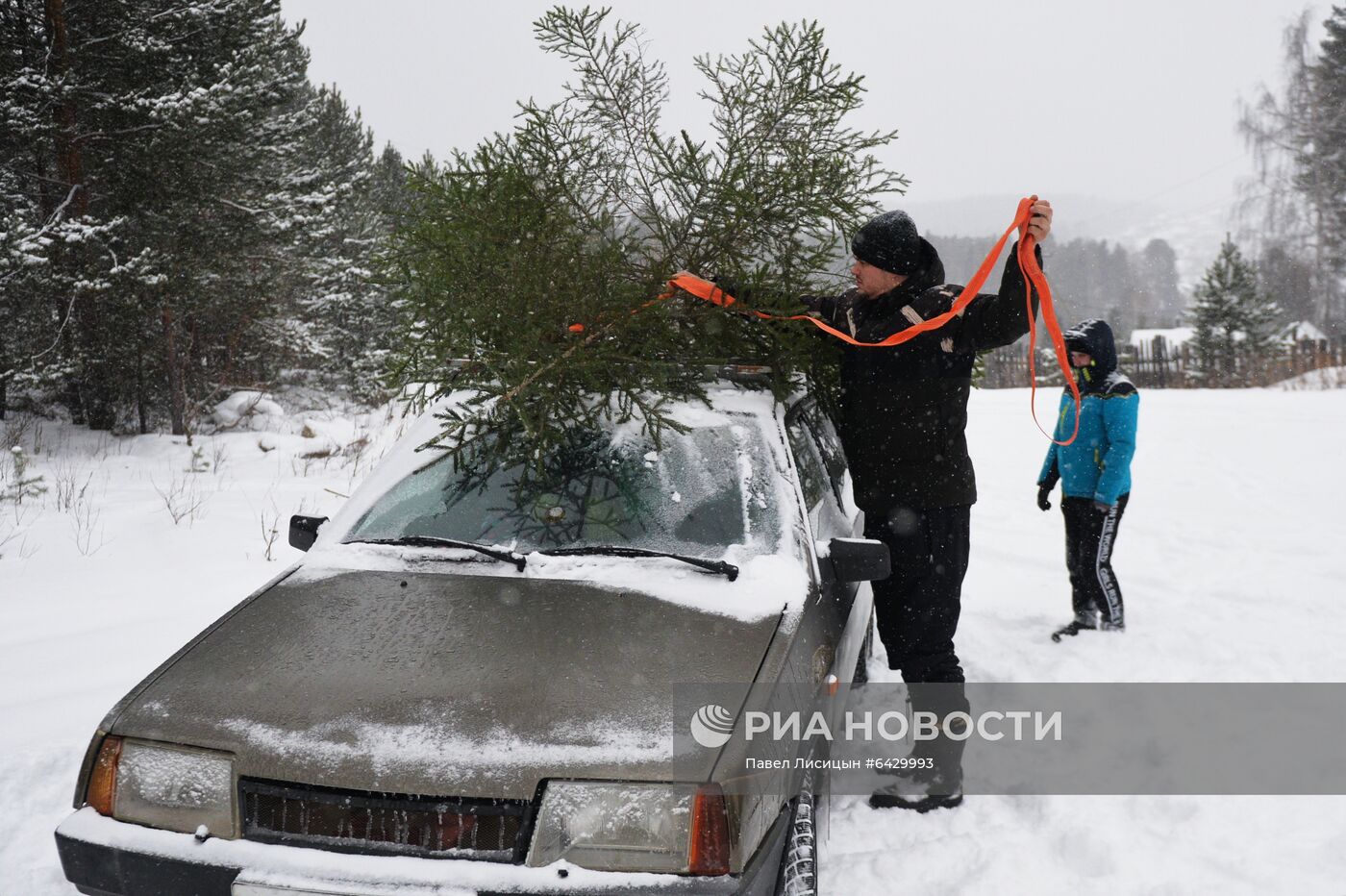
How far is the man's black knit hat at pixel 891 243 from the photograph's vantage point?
120 inches

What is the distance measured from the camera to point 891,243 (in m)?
3.06

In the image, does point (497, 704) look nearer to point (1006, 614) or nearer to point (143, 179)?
point (1006, 614)

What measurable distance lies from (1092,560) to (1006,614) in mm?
741

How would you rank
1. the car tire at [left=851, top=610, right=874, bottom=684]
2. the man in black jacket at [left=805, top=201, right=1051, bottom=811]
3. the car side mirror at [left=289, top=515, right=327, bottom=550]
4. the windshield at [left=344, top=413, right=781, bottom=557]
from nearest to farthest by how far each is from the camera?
the windshield at [left=344, top=413, right=781, bottom=557] → the car side mirror at [left=289, top=515, right=327, bottom=550] → the man in black jacket at [left=805, top=201, right=1051, bottom=811] → the car tire at [left=851, top=610, right=874, bottom=684]

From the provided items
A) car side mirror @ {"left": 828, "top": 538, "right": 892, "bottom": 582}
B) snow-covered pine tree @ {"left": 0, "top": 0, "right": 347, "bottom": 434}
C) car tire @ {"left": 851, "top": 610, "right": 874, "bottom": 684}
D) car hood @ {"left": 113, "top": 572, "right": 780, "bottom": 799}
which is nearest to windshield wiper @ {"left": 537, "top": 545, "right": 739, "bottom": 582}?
car hood @ {"left": 113, "top": 572, "right": 780, "bottom": 799}

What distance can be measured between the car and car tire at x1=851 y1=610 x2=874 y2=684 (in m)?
1.18

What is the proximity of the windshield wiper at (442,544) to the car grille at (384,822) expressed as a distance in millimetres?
843

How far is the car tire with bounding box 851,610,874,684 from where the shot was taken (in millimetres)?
3877

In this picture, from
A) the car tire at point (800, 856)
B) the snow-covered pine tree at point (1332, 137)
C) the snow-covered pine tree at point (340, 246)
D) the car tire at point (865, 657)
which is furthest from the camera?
the snow-covered pine tree at point (1332, 137)

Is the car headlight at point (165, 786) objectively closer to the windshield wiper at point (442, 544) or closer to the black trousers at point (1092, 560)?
the windshield wiper at point (442, 544)

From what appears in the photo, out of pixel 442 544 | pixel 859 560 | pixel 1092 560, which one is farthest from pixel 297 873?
pixel 1092 560

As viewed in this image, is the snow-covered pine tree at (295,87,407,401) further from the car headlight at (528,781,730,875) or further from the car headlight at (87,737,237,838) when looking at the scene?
the car headlight at (528,781,730,875)

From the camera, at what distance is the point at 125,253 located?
1263 cm

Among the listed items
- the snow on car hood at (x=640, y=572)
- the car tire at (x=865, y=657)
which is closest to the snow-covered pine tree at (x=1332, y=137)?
the car tire at (x=865, y=657)
